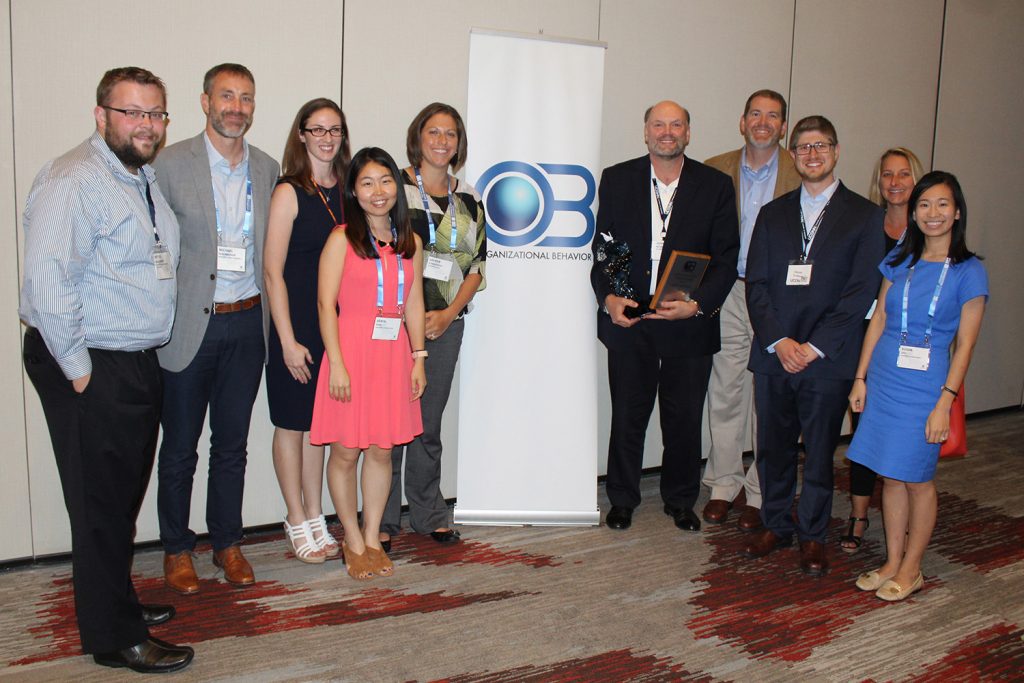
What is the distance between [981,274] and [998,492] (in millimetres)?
2187

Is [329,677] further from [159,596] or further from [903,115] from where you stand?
[903,115]

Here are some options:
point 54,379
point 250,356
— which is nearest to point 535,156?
point 250,356

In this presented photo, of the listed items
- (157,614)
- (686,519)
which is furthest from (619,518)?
(157,614)

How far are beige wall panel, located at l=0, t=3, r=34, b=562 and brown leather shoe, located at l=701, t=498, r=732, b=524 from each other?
301 centimetres

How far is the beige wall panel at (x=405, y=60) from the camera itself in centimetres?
377

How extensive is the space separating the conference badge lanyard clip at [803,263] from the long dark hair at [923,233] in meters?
0.33

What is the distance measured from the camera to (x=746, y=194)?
409 centimetres

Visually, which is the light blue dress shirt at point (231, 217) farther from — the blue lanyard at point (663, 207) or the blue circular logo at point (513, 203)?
the blue lanyard at point (663, 207)

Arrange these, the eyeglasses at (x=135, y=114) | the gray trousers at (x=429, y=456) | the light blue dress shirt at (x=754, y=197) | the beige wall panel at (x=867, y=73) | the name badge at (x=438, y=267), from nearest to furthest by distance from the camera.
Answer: the eyeglasses at (x=135, y=114), the name badge at (x=438, y=267), the gray trousers at (x=429, y=456), the light blue dress shirt at (x=754, y=197), the beige wall panel at (x=867, y=73)

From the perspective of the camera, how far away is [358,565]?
3.37 meters

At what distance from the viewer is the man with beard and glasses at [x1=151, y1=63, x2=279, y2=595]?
3006 mm

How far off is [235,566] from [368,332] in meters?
1.07

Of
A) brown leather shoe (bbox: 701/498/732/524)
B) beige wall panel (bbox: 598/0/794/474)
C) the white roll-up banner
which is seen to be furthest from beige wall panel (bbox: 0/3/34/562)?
brown leather shoe (bbox: 701/498/732/524)

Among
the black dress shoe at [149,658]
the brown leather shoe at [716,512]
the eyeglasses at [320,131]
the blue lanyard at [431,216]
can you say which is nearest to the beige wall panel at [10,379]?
the black dress shoe at [149,658]
